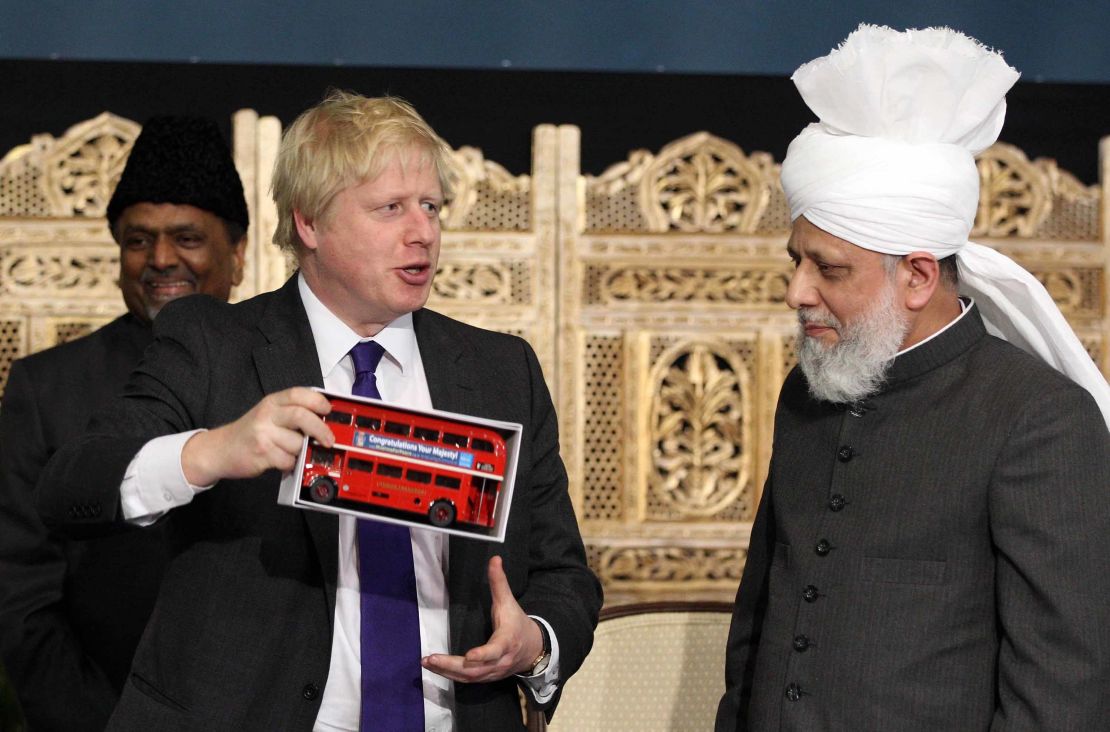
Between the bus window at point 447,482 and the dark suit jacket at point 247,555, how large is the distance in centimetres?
30

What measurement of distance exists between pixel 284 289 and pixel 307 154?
225 mm

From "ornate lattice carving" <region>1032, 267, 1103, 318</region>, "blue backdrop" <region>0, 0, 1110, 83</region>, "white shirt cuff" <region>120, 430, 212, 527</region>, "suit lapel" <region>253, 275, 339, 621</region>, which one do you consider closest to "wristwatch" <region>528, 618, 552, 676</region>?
"suit lapel" <region>253, 275, 339, 621</region>

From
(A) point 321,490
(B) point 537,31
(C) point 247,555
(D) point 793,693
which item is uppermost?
(B) point 537,31

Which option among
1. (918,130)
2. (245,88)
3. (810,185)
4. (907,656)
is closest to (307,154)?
(810,185)

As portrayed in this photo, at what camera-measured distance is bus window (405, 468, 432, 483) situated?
5.51 feet

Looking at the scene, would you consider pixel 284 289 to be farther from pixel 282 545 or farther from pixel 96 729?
pixel 96 729

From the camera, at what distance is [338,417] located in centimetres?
168

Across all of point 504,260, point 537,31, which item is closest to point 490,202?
point 504,260

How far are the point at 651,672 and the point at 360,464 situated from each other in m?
1.21

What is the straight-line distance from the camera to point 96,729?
8.52ft

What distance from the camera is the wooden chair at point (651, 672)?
8.66 feet

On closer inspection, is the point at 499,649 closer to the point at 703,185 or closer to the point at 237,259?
the point at 237,259

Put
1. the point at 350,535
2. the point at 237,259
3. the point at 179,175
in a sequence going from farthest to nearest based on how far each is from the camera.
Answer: the point at 237,259 → the point at 179,175 → the point at 350,535

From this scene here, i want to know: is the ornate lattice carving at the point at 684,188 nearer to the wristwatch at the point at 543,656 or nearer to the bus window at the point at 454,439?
the wristwatch at the point at 543,656
